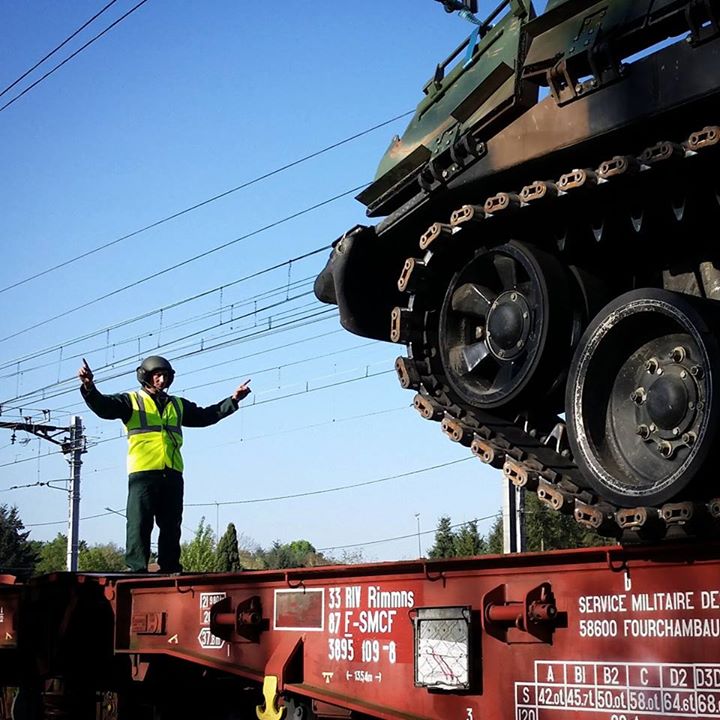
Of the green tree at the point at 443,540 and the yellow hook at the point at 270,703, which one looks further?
the green tree at the point at 443,540

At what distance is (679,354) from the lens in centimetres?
656

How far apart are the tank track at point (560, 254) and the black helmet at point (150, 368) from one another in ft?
11.7

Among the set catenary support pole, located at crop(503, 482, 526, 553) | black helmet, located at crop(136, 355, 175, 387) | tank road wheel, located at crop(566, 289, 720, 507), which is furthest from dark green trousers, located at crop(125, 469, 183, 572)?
catenary support pole, located at crop(503, 482, 526, 553)

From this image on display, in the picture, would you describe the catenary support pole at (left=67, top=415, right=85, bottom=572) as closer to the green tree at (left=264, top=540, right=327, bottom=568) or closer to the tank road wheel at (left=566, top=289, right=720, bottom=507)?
the green tree at (left=264, top=540, right=327, bottom=568)

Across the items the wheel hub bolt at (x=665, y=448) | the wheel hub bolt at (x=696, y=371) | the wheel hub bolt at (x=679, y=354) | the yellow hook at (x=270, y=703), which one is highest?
the wheel hub bolt at (x=679, y=354)

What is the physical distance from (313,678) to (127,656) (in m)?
2.91

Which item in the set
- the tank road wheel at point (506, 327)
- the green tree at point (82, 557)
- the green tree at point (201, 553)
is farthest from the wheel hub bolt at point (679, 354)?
the green tree at point (82, 557)

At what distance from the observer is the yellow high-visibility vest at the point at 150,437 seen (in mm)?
11016

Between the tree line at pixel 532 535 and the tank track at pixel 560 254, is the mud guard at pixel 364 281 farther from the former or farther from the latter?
the tree line at pixel 532 535

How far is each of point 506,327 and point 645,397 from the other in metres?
1.16

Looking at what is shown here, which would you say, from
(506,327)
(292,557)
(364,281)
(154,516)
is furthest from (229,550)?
(292,557)

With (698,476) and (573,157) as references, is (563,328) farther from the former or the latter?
(698,476)

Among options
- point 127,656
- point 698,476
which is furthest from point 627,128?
point 127,656

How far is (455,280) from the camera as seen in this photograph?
814cm
